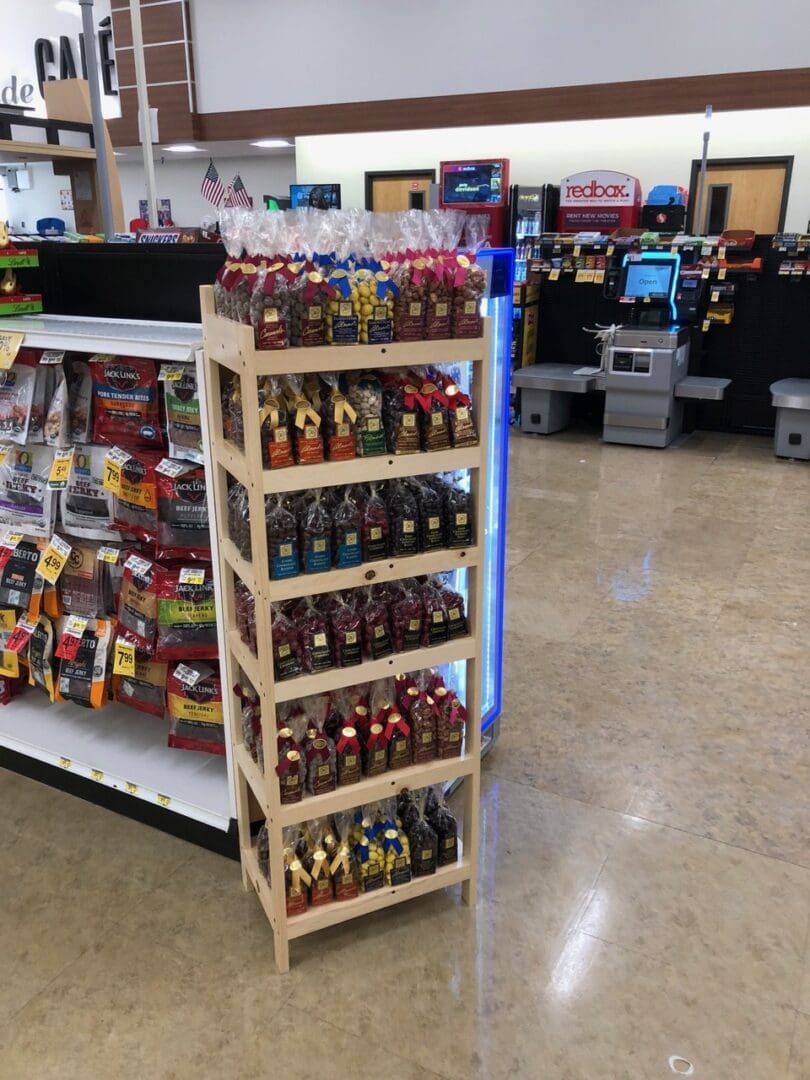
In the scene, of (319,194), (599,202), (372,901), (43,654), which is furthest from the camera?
(319,194)

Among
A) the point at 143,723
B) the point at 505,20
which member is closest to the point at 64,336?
the point at 143,723

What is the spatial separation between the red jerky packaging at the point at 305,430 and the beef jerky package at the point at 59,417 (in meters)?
0.95

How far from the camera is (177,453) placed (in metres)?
2.26

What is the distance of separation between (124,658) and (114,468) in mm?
559

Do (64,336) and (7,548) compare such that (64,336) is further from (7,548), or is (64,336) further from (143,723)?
(143,723)

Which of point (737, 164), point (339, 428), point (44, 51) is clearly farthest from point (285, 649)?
point (44, 51)

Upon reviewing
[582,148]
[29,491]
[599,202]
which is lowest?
[29,491]

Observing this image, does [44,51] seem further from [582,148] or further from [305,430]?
[305,430]

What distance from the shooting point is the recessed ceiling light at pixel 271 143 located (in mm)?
10906

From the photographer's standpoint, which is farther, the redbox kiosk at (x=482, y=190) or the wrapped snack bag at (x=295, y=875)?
the redbox kiosk at (x=482, y=190)

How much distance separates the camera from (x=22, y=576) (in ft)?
8.66

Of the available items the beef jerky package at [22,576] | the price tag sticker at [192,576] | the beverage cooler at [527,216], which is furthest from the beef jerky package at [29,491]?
the beverage cooler at [527,216]

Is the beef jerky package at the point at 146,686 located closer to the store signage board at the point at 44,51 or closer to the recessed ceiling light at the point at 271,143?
the recessed ceiling light at the point at 271,143

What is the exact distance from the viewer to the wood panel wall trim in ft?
25.9
